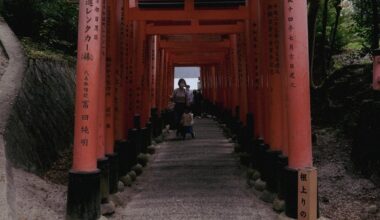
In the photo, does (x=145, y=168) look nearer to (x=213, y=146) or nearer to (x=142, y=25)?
(x=213, y=146)

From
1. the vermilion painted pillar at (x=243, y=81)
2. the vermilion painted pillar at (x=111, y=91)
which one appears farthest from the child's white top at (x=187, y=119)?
the vermilion painted pillar at (x=111, y=91)

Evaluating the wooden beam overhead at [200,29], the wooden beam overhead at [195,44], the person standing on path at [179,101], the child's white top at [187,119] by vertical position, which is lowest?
the child's white top at [187,119]

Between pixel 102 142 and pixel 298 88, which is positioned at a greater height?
pixel 298 88

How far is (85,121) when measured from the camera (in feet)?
17.9

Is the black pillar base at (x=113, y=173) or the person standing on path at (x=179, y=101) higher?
the person standing on path at (x=179, y=101)

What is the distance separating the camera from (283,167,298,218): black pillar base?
5.70 metres

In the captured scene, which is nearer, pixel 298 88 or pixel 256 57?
pixel 298 88

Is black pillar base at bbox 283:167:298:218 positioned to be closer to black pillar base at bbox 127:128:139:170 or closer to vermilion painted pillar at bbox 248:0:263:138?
vermilion painted pillar at bbox 248:0:263:138

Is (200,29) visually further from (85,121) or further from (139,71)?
(85,121)

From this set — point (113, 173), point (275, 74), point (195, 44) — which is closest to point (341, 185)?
point (275, 74)

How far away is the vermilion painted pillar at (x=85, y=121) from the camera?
5461 millimetres

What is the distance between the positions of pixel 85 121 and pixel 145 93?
8141 mm

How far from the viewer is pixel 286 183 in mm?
5902

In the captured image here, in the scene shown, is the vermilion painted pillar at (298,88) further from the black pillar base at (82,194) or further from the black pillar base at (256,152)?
the black pillar base at (256,152)
